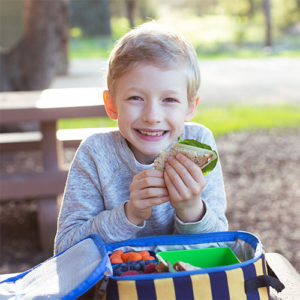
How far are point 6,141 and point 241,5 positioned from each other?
25.8 m

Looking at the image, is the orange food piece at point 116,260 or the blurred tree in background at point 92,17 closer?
the orange food piece at point 116,260

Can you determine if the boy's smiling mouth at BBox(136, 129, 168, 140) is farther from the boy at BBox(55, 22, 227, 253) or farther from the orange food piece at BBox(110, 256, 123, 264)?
the orange food piece at BBox(110, 256, 123, 264)

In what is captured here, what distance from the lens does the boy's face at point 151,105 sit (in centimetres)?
148

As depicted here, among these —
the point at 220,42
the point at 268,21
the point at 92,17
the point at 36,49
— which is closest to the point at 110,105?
the point at 36,49

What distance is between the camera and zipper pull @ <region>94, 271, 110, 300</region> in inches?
44.3

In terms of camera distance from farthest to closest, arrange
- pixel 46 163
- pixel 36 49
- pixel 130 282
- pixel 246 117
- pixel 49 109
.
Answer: pixel 246 117 → pixel 36 49 → pixel 46 163 → pixel 49 109 → pixel 130 282

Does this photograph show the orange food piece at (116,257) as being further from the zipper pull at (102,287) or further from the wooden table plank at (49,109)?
the wooden table plank at (49,109)

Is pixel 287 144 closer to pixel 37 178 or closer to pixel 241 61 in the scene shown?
pixel 37 178

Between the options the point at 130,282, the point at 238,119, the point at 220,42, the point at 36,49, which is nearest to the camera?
the point at 130,282

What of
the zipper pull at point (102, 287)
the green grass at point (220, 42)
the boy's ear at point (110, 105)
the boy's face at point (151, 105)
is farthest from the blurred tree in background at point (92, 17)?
the zipper pull at point (102, 287)

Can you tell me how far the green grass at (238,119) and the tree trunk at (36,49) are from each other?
1445mm

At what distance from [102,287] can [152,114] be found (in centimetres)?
55

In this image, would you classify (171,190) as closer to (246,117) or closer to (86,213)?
(86,213)

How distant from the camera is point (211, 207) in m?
1.68
